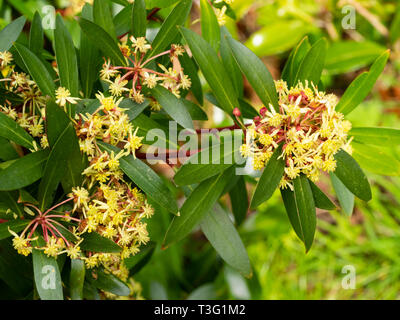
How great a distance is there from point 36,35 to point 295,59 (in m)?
0.55

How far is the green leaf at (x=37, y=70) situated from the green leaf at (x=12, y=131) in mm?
78

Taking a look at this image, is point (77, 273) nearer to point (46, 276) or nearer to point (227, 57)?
point (46, 276)

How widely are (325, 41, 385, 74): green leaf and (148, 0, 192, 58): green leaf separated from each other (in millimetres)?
1205

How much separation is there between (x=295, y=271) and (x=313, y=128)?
5.25ft

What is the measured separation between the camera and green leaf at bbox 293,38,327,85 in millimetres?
815

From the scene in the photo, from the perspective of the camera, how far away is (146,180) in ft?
2.46

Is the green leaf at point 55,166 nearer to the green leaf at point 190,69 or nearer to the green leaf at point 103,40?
the green leaf at point 103,40

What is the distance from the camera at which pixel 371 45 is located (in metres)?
1.93

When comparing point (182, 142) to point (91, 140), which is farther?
point (182, 142)

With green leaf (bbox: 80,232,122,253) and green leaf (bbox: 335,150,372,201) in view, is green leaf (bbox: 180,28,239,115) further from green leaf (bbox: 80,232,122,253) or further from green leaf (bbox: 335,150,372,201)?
green leaf (bbox: 80,232,122,253)

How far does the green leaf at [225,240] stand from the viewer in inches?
32.8

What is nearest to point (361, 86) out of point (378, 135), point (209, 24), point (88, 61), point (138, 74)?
point (378, 135)

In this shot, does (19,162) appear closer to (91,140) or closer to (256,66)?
(91,140)
